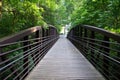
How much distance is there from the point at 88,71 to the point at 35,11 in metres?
2.82

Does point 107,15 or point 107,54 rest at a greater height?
point 107,15

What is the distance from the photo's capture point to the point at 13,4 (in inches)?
292

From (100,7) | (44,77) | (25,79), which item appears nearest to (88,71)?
(44,77)

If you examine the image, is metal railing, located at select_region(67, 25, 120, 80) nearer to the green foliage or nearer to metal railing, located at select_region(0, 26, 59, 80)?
the green foliage

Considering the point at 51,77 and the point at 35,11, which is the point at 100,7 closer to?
the point at 35,11

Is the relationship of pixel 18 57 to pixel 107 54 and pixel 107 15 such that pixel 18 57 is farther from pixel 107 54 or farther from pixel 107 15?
pixel 107 15

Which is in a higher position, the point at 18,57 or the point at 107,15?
the point at 107,15

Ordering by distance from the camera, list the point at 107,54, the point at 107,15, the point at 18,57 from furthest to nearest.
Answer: the point at 107,15 < the point at 18,57 < the point at 107,54

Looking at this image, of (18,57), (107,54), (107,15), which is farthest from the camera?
(107,15)

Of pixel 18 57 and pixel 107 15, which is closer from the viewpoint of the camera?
pixel 18 57

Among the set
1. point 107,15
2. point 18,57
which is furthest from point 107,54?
point 107,15

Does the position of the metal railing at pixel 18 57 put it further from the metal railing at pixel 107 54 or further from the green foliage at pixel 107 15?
the green foliage at pixel 107 15

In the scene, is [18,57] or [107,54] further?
[18,57]

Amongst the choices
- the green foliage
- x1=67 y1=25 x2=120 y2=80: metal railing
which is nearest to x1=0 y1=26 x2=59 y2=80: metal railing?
x1=67 y1=25 x2=120 y2=80: metal railing
